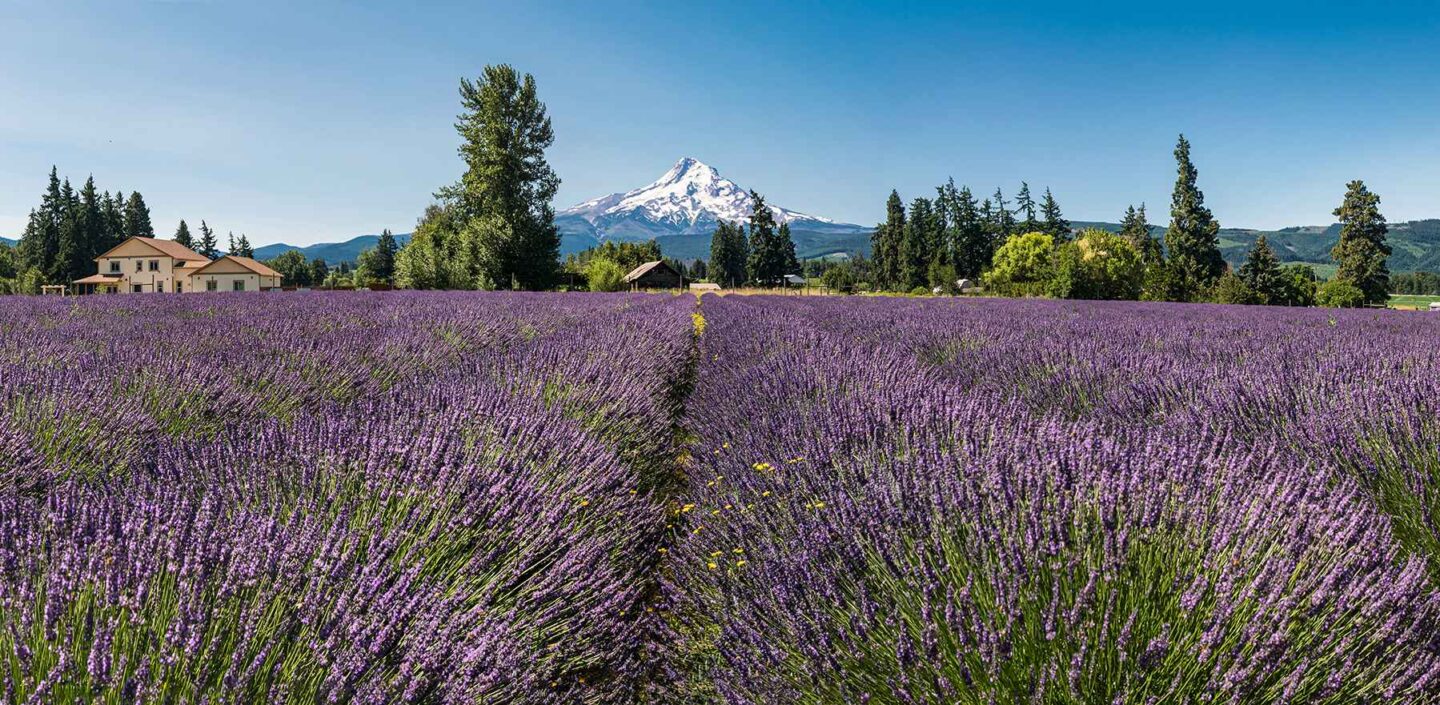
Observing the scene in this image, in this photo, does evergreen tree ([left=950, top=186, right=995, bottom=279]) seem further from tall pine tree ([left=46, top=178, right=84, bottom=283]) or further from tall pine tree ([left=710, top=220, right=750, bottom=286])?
tall pine tree ([left=46, top=178, right=84, bottom=283])

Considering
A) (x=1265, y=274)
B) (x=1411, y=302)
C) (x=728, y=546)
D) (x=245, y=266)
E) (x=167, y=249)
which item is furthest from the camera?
(x=1411, y=302)

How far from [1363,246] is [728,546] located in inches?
2448

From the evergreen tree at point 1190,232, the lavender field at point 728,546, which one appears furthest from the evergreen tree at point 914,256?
the lavender field at point 728,546

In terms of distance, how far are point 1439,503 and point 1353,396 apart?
81cm

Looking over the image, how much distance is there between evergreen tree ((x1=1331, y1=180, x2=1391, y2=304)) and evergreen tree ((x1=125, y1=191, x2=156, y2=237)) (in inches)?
3888

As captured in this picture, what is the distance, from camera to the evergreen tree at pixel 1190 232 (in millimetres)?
42375

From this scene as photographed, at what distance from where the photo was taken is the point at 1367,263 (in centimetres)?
4509

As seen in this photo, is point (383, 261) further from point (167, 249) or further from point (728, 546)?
point (728, 546)

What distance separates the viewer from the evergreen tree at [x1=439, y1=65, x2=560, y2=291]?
30.7 meters

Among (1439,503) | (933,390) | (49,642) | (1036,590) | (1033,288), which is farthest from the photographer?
(1033,288)

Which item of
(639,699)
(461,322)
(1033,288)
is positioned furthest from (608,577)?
(1033,288)

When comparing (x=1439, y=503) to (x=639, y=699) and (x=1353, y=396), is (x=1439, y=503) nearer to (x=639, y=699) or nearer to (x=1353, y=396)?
(x=1353, y=396)

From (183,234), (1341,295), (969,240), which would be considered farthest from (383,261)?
(1341,295)

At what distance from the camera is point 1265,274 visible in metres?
43.3
